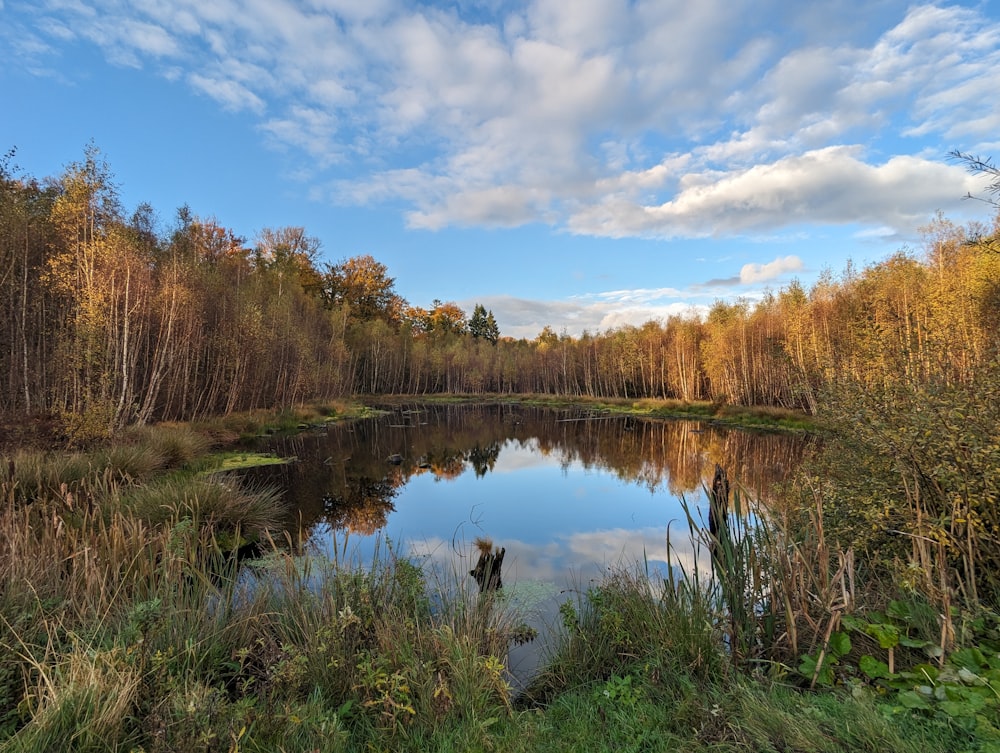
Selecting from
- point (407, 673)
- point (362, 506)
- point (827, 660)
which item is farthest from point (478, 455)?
point (827, 660)

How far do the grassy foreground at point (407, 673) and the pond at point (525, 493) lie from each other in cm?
66

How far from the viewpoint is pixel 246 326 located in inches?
993

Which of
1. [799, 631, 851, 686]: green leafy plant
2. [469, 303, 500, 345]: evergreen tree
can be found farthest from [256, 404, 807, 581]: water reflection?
[469, 303, 500, 345]: evergreen tree

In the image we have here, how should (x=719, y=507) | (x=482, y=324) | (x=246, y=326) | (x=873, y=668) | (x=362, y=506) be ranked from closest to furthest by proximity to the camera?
(x=873, y=668) < (x=719, y=507) < (x=362, y=506) < (x=246, y=326) < (x=482, y=324)

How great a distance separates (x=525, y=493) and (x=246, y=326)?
19252 mm

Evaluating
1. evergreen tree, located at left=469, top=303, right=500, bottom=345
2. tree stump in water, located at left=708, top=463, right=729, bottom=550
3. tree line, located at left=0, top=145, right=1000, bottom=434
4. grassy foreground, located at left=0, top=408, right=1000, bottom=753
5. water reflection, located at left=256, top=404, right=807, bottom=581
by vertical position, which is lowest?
water reflection, located at left=256, top=404, right=807, bottom=581

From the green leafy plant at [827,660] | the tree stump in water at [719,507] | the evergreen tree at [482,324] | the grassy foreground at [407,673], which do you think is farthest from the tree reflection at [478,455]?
the evergreen tree at [482,324]

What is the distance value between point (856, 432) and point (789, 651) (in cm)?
273

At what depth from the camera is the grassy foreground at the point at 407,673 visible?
2688 millimetres

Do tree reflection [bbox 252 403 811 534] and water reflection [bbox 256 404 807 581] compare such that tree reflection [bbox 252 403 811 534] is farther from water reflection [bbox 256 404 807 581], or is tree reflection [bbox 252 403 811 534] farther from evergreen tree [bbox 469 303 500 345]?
evergreen tree [bbox 469 303 500 345]

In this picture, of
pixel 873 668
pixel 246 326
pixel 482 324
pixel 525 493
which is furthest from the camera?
pixel 482 324

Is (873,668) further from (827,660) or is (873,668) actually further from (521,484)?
(521,484)

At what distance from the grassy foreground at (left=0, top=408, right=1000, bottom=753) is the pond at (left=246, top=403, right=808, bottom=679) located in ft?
2.17

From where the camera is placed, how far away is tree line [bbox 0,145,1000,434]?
12406 mm
